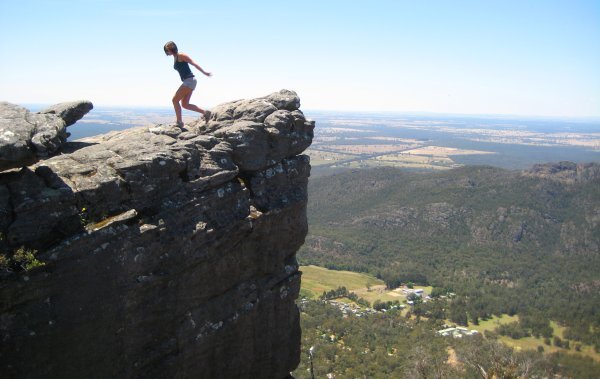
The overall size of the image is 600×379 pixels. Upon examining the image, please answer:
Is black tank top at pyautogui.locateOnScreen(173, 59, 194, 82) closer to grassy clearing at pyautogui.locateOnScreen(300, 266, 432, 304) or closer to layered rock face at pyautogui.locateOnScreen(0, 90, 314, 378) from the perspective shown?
layered rock face at pyautogui.locateOnScreen(0, 90, 314, 378)

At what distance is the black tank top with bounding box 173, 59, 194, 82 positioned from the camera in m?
17.5

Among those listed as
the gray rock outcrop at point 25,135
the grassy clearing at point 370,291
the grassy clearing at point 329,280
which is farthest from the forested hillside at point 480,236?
the gray rock outcrop at point 25,135

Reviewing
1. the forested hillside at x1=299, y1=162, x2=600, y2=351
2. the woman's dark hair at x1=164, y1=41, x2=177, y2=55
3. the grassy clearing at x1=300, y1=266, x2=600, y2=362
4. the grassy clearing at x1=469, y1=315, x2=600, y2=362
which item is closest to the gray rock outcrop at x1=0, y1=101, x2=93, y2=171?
the woman's dark hair at x1=164, y1=41, x2=177, y2=55

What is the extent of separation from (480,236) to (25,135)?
123 metres

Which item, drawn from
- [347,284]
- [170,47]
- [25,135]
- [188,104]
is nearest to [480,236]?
[347,284]

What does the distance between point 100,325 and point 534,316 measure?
91.4m

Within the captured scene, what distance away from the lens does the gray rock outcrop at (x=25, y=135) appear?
10.9 metres

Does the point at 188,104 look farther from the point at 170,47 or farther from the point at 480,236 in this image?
the point at 480,236

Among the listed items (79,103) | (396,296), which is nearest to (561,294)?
(396,296)

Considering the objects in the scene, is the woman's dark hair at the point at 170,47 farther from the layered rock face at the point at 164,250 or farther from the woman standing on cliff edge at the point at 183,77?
the layered rock face at the point at 164,250

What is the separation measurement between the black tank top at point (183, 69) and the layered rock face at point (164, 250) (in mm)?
1835

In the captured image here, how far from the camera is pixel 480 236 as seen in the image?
401ft

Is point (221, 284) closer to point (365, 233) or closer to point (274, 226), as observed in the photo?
point (274, 226)

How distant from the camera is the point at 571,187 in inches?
5217
